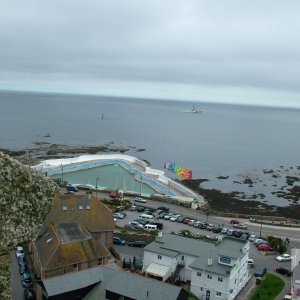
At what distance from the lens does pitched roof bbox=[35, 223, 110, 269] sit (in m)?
30.1

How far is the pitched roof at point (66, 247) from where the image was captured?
30094 mm

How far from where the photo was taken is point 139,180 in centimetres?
7594

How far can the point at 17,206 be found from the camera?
475cm

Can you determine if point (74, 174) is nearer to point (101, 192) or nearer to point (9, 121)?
point (101, 192)

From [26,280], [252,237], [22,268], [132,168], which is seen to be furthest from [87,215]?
[132,168]

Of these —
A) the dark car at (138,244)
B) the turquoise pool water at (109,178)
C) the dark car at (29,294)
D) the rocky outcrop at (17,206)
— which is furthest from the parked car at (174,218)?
the rocky outcrop at (17,206)

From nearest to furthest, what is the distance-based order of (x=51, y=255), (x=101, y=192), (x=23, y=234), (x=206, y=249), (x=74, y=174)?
1. (x=23, y=234)
2. (x=51, y=255)
3. (x=206, y=249)
4. (x=101, y=192)
5. (x=74, y=174)

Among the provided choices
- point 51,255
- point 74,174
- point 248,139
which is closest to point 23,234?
point 51,255

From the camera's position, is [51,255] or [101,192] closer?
[51,255]

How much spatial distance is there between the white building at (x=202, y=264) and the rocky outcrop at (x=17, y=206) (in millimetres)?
27206

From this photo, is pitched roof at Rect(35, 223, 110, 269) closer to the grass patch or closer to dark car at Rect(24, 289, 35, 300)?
dark car at Rect(24, 289, 35, 300)

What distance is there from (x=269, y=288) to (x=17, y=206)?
3091 cm

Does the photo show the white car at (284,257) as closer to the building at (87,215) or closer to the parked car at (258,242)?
the parked car at (258,242)

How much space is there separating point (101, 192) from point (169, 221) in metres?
16.2
